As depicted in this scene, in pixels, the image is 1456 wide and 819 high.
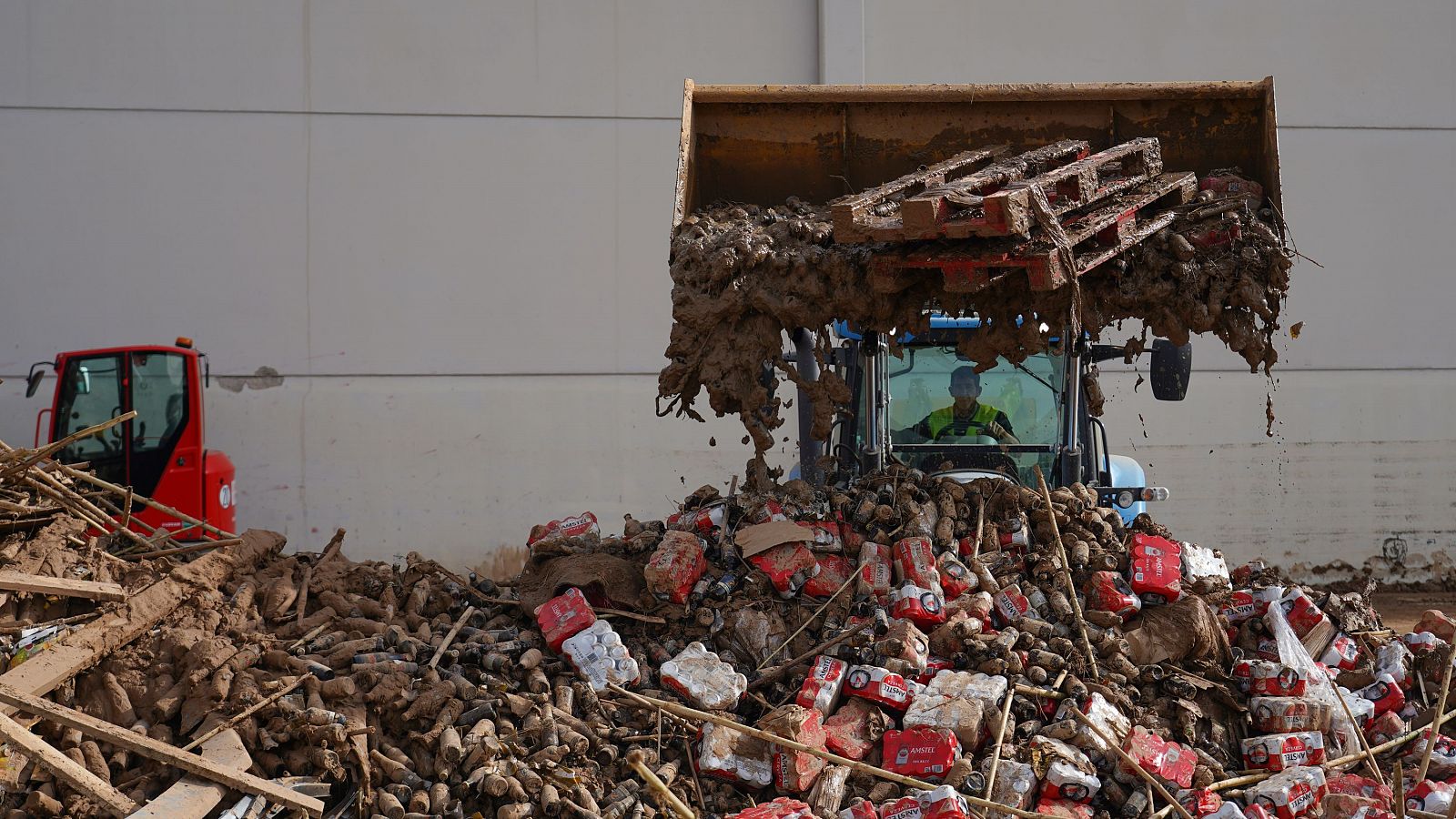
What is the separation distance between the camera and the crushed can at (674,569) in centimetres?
538

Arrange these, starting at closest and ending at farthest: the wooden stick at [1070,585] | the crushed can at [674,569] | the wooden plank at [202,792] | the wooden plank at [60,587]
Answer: the wooden plank at [202,792] < the wooden plank at [60,587] < the wooden stick at [1070,585] < the crushed can at [674,569]

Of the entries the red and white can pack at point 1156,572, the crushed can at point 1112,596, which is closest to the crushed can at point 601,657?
the crushed can at point 1112,596

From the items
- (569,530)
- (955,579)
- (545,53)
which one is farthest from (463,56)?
(955,579)

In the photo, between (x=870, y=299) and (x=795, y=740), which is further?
(x=870, y=299)

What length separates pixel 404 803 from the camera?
4285 millimetres

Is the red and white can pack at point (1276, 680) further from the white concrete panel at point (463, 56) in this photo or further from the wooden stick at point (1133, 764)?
the white concrete panel at point (463, 56)

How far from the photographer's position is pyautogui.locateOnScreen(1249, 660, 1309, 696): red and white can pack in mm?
4965

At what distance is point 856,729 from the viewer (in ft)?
15.4

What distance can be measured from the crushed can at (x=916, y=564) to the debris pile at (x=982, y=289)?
73 centimetres

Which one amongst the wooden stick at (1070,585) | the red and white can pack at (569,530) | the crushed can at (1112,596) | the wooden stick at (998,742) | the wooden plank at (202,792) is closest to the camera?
the wooden plank at (202,792)

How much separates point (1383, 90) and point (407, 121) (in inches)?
365

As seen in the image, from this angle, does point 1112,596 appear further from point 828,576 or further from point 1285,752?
point 828,576

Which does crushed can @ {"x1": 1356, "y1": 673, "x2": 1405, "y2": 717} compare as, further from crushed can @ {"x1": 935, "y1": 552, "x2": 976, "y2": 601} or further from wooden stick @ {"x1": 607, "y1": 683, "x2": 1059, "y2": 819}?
wooden stick @ {"x1": 607, "y1": 683, "x2": 1059, "y2": 819}

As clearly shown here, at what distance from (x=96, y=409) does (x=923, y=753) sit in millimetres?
7151
